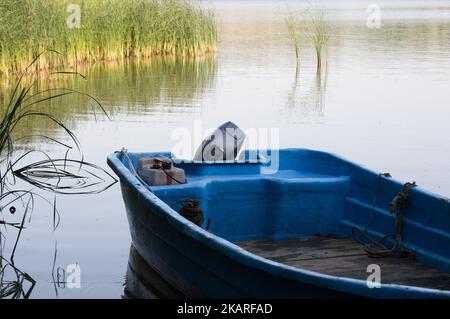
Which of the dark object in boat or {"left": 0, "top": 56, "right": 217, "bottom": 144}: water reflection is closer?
the dark object in boat

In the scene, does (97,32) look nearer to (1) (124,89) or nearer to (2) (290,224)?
(1) (124,89)

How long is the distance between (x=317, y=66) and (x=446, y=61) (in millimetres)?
3171

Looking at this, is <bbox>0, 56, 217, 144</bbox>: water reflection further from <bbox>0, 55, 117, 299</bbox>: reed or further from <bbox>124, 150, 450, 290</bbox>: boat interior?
Result: <bbox>124, 150, 450, 290</bbox>: boat interior

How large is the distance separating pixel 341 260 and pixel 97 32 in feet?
43.6

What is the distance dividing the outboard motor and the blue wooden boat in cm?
20

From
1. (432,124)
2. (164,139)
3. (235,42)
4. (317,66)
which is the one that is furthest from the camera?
(235,42)

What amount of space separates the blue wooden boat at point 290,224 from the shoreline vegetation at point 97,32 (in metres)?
8.28

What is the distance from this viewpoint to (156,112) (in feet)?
45.9

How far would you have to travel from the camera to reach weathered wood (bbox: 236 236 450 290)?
5.80 m

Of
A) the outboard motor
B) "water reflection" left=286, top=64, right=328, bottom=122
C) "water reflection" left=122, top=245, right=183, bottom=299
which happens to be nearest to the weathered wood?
"water reflection" left=122, top=245, right=183, bottom=299
